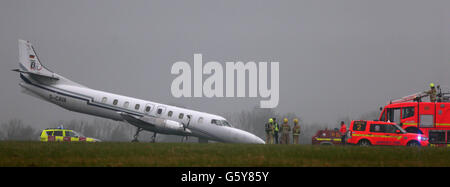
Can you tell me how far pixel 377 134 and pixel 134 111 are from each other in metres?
17.8

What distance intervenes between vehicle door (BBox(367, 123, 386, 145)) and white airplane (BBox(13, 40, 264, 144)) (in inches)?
323

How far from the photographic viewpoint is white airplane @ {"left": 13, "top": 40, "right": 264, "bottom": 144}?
37.2 m

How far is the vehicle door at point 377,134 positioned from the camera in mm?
32406

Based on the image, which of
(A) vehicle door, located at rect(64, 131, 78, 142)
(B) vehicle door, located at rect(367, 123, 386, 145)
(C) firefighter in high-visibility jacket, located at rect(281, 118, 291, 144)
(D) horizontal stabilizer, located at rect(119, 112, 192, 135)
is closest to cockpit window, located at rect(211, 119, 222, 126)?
(D) horizontal stabilizer, located at rect(119, 112, 192, 135)

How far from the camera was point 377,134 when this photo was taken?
32.4 metres

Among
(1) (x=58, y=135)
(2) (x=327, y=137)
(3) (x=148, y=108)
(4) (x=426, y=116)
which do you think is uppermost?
(3) (x=148, y=108)

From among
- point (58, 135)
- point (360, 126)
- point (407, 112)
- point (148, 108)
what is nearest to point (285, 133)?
point (360, 126)

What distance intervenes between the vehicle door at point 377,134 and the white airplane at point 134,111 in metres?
8.20

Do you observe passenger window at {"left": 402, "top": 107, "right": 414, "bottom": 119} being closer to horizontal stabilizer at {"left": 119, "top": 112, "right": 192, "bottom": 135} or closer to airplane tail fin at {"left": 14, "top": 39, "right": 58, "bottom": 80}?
horizontal stabilizer at {"left": 119, "top": 112, "right": 192, "bottom": 135}

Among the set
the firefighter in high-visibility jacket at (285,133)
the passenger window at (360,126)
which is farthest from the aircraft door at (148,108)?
the passenger window at (360,126)

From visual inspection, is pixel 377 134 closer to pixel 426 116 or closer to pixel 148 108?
pixel 426 116

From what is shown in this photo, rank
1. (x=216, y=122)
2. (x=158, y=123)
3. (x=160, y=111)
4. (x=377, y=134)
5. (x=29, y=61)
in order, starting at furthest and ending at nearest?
(x=29, y=61) < (x=160, y=111) < (x=216, y=122) < (x=158, y=123) < (x=377, y=134)

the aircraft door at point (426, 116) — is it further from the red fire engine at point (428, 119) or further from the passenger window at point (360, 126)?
the passenger window at point (360, 126)
